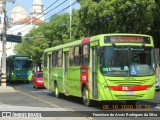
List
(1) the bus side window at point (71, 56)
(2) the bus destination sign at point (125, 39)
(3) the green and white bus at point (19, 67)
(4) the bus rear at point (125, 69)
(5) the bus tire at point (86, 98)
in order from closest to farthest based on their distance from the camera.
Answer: (4) the bus rear at point (125, 69) < (2) the bus destination sign at point (125, 39) < (5) the bus tire at point (86, 98) < (1) the bus side window at point (71, 56) < (3) the green and white bus at point (19, 67)

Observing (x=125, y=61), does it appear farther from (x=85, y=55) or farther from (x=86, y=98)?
(x=86, y=98)

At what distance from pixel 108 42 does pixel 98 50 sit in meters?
0.51

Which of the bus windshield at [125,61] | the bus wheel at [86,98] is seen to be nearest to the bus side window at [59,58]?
Result: the bus wheel at [86,98]

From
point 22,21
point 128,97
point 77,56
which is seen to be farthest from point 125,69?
point 22,21

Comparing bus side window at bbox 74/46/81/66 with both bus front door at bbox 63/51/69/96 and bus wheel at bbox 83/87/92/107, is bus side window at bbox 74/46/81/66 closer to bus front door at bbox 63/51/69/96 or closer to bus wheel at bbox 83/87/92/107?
bus wheel at bbox 83/87/92/107

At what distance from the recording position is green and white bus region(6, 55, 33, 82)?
4841cm

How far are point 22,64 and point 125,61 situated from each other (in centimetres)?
3184

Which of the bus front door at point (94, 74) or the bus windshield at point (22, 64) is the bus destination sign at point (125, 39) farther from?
the bus windshield at point (22, 64)

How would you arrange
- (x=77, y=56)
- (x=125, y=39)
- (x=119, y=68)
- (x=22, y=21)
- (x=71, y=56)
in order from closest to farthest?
(x=119, y=68) → (x=125, y=39) → (x=77, y=56) → (x=71, y=56) → (x=22, y=21)

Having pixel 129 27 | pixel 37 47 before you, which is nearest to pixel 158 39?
pixel 129 27

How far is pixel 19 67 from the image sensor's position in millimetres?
48844

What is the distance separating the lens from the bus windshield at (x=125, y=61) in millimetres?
17875

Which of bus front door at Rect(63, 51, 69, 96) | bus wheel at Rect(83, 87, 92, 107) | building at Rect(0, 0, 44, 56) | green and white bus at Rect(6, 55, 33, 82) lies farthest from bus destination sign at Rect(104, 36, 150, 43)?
building at Rect(0, 0, 44, 56)

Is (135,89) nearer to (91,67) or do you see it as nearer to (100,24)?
(91,67)
